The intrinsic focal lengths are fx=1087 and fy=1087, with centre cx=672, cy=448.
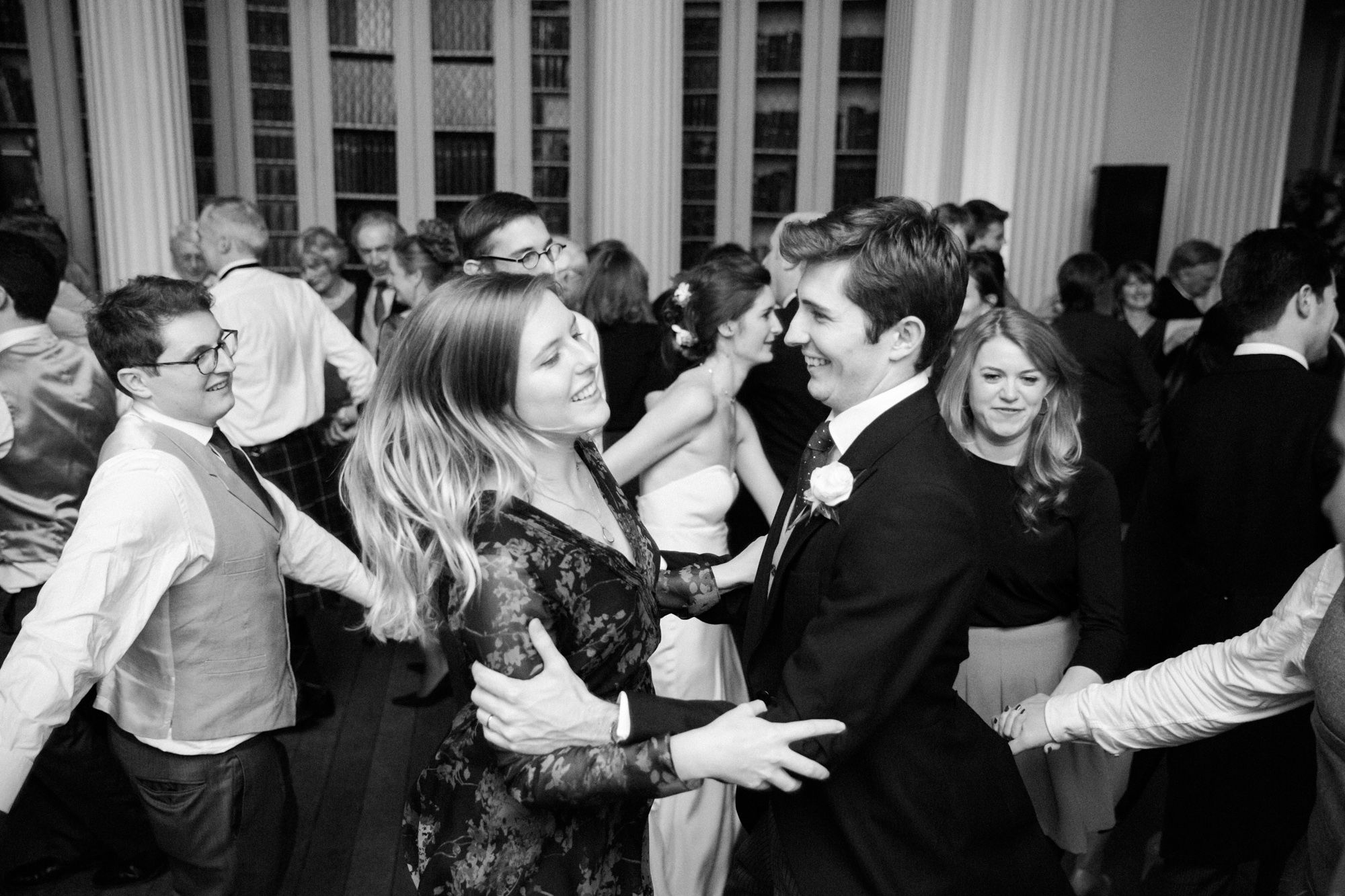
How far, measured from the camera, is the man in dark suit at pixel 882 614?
4.56 ft

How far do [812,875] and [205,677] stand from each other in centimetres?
117

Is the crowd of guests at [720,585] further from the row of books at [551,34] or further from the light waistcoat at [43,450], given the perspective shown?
the row of books at [551,34]

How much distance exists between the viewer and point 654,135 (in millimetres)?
6504

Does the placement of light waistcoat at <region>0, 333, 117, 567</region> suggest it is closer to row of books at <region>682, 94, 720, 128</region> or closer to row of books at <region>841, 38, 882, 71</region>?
row of books at <region>682, 94, 720, 128</region>

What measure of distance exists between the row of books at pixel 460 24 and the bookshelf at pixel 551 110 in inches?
13.8

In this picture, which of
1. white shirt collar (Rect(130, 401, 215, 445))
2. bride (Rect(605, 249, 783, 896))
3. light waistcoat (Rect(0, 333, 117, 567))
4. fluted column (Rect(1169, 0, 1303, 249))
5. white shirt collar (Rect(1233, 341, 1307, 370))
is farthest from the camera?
fluted column (Rect(1169, 0, 1303, 249))

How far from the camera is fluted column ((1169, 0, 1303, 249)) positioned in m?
6.30

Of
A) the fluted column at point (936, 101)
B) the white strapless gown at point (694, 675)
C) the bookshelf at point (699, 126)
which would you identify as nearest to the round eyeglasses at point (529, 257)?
the white strapless gown at point (694, 675)

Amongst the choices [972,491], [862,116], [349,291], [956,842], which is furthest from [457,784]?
[862,116]

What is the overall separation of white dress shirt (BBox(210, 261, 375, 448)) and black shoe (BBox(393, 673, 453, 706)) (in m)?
1.05

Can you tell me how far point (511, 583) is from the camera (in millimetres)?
1350

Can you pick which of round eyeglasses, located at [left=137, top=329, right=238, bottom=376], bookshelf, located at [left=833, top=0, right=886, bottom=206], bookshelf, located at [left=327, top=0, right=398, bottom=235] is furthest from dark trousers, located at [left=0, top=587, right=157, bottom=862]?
bookshelf, located at [left=833, top=0, right=886, bottom=206]

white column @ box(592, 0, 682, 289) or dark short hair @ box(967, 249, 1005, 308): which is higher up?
white column @ box(592, 0, 682, 289)

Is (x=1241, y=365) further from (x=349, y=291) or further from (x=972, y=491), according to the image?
(x=349, y=291)
